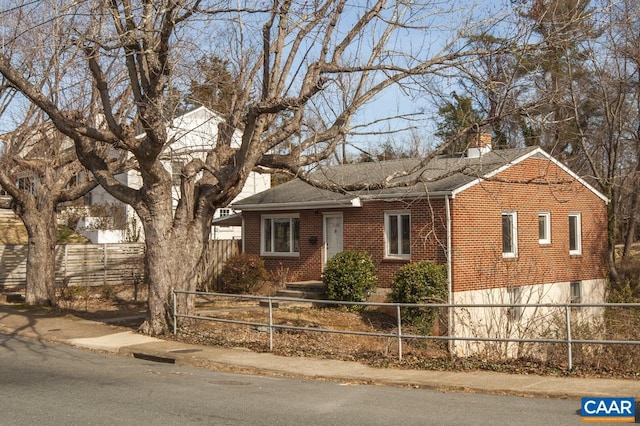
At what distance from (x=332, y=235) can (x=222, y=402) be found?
16.5m

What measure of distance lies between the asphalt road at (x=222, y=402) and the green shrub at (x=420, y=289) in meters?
9.65

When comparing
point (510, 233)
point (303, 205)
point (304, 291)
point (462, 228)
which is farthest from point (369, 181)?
point (510, 233)

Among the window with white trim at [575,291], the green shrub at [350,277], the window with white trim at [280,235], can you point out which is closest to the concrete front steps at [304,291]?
the green shrub at [350,277]

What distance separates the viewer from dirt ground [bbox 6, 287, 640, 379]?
1234 centimetres

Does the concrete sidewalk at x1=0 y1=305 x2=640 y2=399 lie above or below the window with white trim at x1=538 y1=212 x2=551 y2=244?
below

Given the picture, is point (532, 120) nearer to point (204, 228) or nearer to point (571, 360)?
point (571, 360)

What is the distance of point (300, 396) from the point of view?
33.4ft

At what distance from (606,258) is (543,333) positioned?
15.5 m

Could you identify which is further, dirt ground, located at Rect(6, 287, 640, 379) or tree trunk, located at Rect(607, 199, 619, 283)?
tree trunk, located at Rect(607, 199, 619, 283)

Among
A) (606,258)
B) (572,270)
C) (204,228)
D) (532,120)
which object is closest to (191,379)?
(204,228)

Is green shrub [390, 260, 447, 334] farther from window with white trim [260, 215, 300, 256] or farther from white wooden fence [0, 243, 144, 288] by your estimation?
white wooden fence [0, 243, 144, 288]

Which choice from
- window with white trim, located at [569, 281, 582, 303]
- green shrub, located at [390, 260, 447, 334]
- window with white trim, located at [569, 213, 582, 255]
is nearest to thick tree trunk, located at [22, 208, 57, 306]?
green shrub, located at [390, 260, 447, 334]

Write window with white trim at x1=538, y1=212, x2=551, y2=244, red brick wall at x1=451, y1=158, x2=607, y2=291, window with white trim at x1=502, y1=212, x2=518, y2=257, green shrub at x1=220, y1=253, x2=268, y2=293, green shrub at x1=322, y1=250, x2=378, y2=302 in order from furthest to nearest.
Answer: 1. window with white trim at x1=538, y1=212, x2=551, y2=244
2. green shrub at x1=220, y1=253, x2=268, y2=293
3. window with white trim at x1=502, y1=212, x2=518, y2=257
4. red brick wall at x1=451, y1=158, x2=607, y2=291
5. green shrub at x1=322, y1=250, x2=378, y2=302

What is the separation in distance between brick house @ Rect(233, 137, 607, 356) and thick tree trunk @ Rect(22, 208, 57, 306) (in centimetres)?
804
